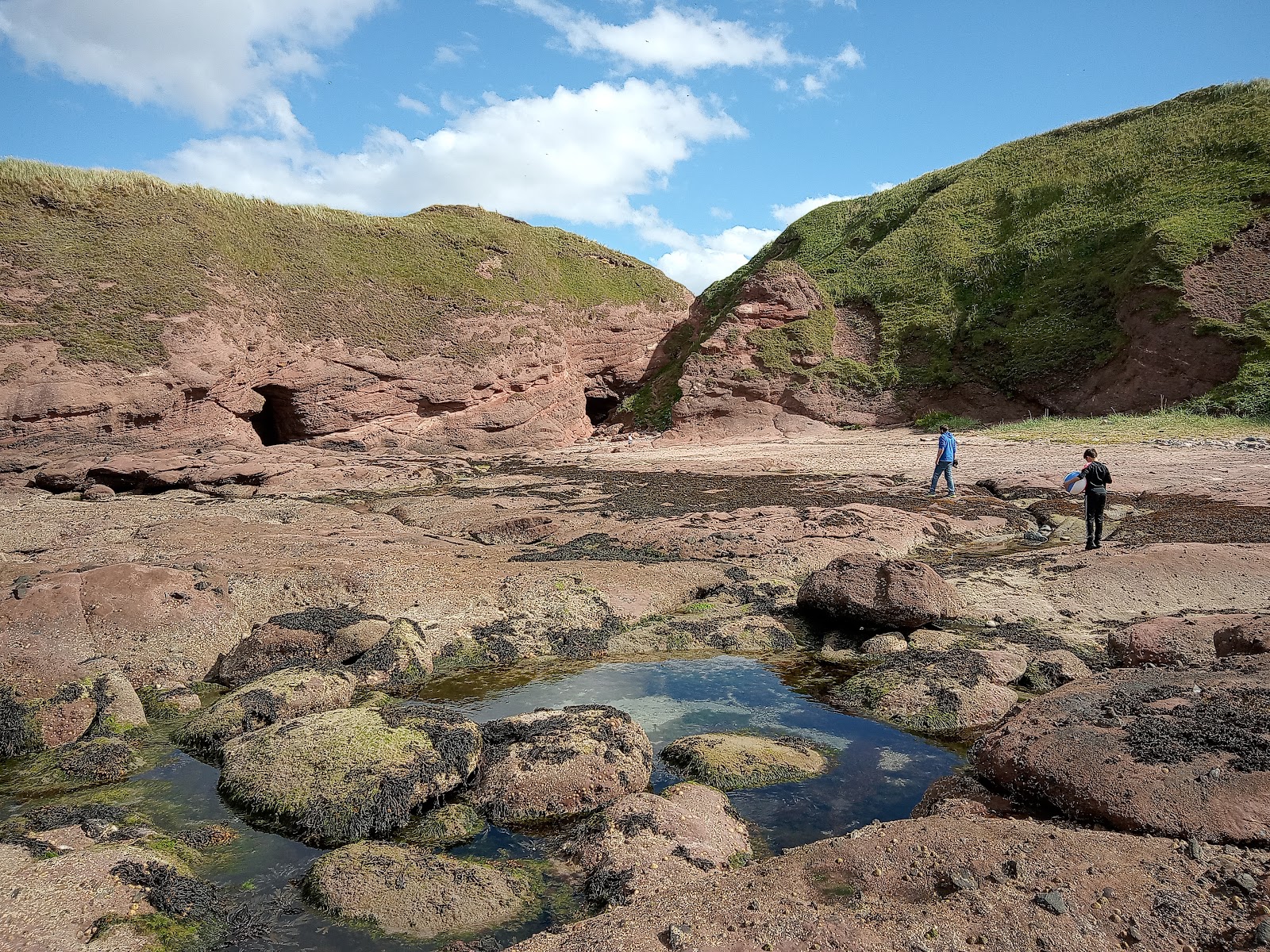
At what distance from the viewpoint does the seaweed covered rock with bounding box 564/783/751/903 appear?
514cm

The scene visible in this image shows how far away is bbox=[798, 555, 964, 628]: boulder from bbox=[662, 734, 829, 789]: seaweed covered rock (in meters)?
2.80

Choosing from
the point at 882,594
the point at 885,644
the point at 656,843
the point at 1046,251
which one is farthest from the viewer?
the point at 1046,251

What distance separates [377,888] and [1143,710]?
5157 millimetres

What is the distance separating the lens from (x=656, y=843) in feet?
17.9

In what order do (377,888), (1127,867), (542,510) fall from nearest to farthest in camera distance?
(1127,867)
(377,888)
(542,510)

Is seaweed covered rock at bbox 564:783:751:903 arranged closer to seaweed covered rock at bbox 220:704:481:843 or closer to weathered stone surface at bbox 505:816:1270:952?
weathered stone surface at bbox 505:816:1270:952

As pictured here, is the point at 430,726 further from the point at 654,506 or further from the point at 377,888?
the point at 654,506

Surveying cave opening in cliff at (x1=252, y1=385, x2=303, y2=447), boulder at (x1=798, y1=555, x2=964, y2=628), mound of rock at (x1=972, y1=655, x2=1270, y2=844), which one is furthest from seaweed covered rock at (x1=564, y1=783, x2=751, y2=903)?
cave opening in cliff at (x1=252, y1=385, x2=303, y2=447)

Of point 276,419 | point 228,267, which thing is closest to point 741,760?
point 276,419

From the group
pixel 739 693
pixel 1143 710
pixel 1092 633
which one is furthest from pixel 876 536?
pixel 1143 710

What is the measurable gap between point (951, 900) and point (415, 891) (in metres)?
3.15

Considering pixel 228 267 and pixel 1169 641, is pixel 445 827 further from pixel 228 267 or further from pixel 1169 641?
pixel 228 267

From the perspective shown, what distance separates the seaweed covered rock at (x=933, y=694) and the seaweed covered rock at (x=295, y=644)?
5.47 m

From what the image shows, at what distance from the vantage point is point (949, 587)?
10.4 m
